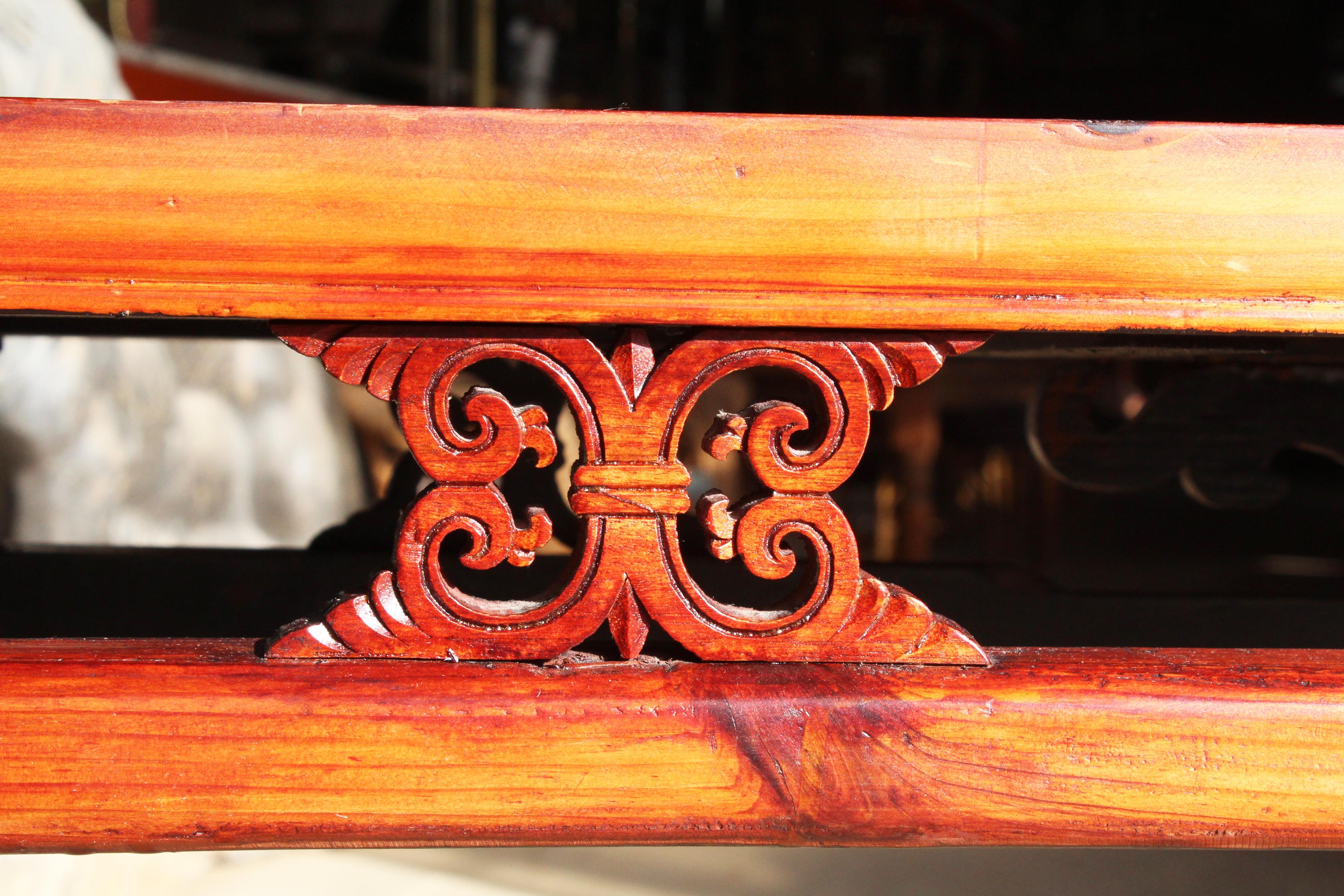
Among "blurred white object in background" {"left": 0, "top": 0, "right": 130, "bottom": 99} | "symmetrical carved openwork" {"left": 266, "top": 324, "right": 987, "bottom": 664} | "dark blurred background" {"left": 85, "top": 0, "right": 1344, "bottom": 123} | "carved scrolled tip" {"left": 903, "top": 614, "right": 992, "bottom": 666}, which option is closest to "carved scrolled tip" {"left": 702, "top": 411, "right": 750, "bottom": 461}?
"symmetrical carved openwork" {"left": 266, "top": 324, "right": 987, "bottom": 664}

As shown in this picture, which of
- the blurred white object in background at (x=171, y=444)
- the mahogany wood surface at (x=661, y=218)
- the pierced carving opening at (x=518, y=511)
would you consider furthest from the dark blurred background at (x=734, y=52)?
the mahogany wood surface at (x=661, y=218)

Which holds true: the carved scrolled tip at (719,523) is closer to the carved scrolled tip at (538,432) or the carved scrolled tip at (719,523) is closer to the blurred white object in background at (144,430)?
the carved scrolled tip at (538,432)

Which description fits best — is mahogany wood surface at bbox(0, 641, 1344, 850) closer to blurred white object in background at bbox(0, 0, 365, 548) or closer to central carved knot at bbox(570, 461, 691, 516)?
central carved knot at bbox(570, 461, 691, 516)

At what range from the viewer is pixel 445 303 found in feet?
1.08

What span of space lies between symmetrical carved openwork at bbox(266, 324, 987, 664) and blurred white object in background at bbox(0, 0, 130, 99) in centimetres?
65

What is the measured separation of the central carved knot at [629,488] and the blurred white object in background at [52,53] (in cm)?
69

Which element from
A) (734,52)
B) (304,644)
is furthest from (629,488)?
(734,52)

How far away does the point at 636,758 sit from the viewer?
357 millimetres

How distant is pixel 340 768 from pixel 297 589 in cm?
33

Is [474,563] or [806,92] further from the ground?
[806,92]

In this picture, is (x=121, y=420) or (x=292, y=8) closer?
(x=121, y=420)

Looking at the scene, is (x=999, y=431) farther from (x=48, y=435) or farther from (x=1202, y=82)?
(x=48, y=435)

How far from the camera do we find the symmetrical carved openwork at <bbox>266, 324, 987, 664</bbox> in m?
0.35

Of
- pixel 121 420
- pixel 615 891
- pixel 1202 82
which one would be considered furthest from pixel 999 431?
pixel 121 420
